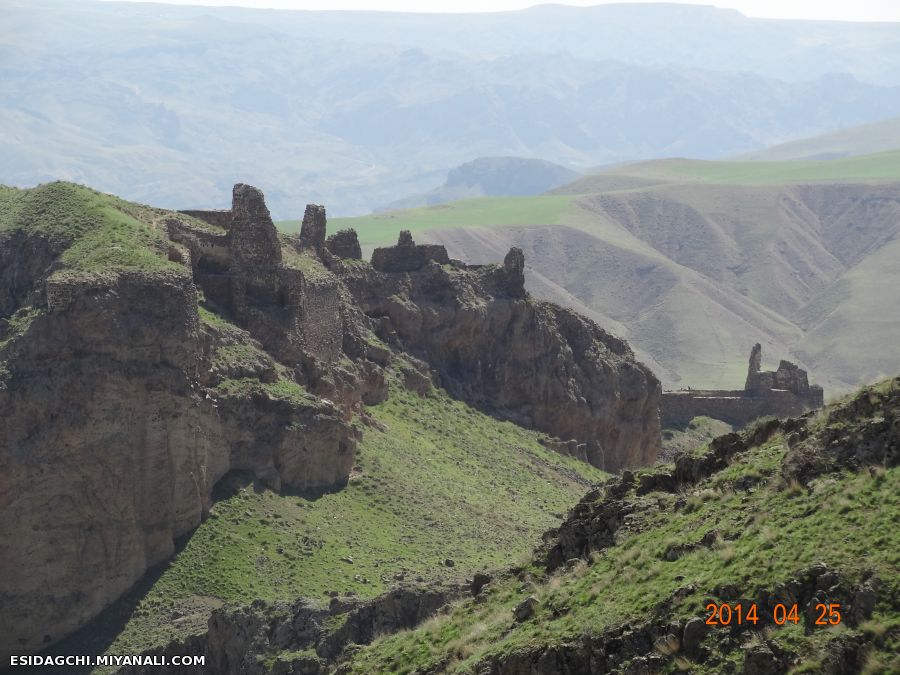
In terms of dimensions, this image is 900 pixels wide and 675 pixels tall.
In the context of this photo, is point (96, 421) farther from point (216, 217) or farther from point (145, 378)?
point (216, 217)

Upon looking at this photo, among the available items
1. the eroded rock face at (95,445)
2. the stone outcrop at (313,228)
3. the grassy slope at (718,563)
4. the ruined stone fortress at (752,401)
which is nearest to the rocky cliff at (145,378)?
the eroded rock face at (95,445)

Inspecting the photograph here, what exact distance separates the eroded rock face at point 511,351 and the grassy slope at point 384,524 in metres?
4.00

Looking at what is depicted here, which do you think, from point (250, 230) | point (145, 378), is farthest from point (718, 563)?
point (250, 230)

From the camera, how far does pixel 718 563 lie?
28.2 m

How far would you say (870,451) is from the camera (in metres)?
28.8

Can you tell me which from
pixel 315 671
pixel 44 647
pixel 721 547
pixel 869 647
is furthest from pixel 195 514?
pixel 869 647

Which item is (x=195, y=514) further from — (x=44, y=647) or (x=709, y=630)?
(x=709, y=630)

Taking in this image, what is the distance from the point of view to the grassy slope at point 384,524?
53656mm

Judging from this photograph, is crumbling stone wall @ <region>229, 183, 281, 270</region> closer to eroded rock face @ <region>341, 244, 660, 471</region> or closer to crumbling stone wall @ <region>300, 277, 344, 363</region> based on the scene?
crumbling stone wall @ <region>300, 277, 344, 363</region>

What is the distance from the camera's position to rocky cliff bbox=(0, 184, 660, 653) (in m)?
52.0

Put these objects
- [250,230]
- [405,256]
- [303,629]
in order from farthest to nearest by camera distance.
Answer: [405,256], [250,230], [303,629]

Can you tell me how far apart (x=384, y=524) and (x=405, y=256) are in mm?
23667

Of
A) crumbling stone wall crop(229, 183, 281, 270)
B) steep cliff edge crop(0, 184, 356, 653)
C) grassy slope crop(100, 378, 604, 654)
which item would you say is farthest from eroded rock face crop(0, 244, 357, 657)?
crumbling stone wall crop(229, 183, 281, 270)

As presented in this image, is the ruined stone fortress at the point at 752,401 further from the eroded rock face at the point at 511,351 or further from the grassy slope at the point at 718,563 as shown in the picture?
the grassy slope at the point at 718,563
